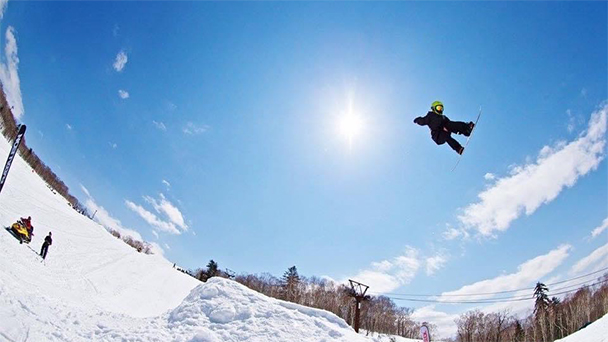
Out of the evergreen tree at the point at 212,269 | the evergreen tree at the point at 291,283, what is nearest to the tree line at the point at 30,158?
the evergreen tree at the point at 212,269

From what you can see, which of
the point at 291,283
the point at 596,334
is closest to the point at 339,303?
the point at 291,283

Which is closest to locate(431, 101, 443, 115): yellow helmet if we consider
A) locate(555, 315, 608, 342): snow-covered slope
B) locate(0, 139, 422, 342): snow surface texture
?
locate(0, 139, 422, 342): snow surface texture

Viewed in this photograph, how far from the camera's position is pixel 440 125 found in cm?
999

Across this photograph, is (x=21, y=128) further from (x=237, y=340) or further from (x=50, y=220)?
(x=237, y=340)

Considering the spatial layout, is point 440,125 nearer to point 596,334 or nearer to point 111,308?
point 111,308

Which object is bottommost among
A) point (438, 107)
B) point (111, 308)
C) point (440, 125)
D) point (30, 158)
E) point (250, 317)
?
point (111, 308)

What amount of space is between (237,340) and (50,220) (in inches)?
1135

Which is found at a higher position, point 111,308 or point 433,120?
point 433,120

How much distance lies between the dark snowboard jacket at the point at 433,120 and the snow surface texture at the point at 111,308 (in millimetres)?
7809

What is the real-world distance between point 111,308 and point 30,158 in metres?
70.5

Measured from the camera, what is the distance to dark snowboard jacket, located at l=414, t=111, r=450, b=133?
9914mm

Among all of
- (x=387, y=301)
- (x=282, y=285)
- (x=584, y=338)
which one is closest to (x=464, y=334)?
(x=387, y=301)

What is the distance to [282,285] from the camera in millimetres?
78688

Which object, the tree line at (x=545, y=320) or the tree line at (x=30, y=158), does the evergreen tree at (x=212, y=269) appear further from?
the tree line at (x=545, y=320)
